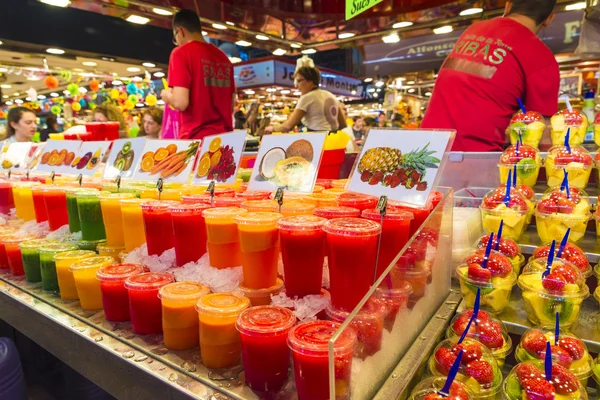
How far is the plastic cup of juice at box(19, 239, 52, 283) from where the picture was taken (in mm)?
1700

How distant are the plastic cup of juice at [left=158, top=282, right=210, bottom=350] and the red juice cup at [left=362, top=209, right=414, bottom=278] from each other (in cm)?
54

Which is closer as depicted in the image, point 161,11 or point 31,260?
point 31,260

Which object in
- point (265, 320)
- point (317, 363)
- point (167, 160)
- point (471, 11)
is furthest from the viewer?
point (471, 11)

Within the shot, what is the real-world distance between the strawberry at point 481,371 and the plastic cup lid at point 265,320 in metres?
→ 0.45

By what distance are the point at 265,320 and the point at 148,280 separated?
0.47 meters

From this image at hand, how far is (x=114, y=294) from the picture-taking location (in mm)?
1322

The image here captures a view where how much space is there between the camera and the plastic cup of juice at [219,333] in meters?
1.05

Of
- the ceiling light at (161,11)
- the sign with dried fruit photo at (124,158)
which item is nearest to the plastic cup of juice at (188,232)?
the sign with dried fruit photo at (124,158)

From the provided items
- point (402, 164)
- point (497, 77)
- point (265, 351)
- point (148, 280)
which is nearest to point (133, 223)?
point (148, 280)

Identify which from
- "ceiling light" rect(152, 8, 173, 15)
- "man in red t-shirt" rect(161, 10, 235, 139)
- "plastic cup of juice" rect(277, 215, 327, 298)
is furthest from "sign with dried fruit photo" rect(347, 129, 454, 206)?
"ceiling light" rect(152, 8, 173, 15)

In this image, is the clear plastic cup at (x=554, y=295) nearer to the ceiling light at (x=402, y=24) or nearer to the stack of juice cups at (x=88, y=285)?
the stack of juice cups at (x=88, y=285)

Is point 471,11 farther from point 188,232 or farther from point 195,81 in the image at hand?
point 188,232

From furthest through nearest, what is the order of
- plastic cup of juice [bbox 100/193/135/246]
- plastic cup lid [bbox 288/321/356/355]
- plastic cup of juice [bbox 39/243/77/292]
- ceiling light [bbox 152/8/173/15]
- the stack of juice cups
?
1. ceiling light [bbox 152/8/173/15]
2. plastic cup of juice [bbox 100/193/135/246]
3. plastic cup of juice [bbox 39/243/77/292]
4. the stack of juice cups
5. plastic cup lid [bbox 288/321/356/355]

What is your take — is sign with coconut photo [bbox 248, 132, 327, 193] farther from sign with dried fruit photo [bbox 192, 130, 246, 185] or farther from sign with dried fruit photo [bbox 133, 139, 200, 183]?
sign with dried fruit photo [bbox 133, 139, 200, 183]
